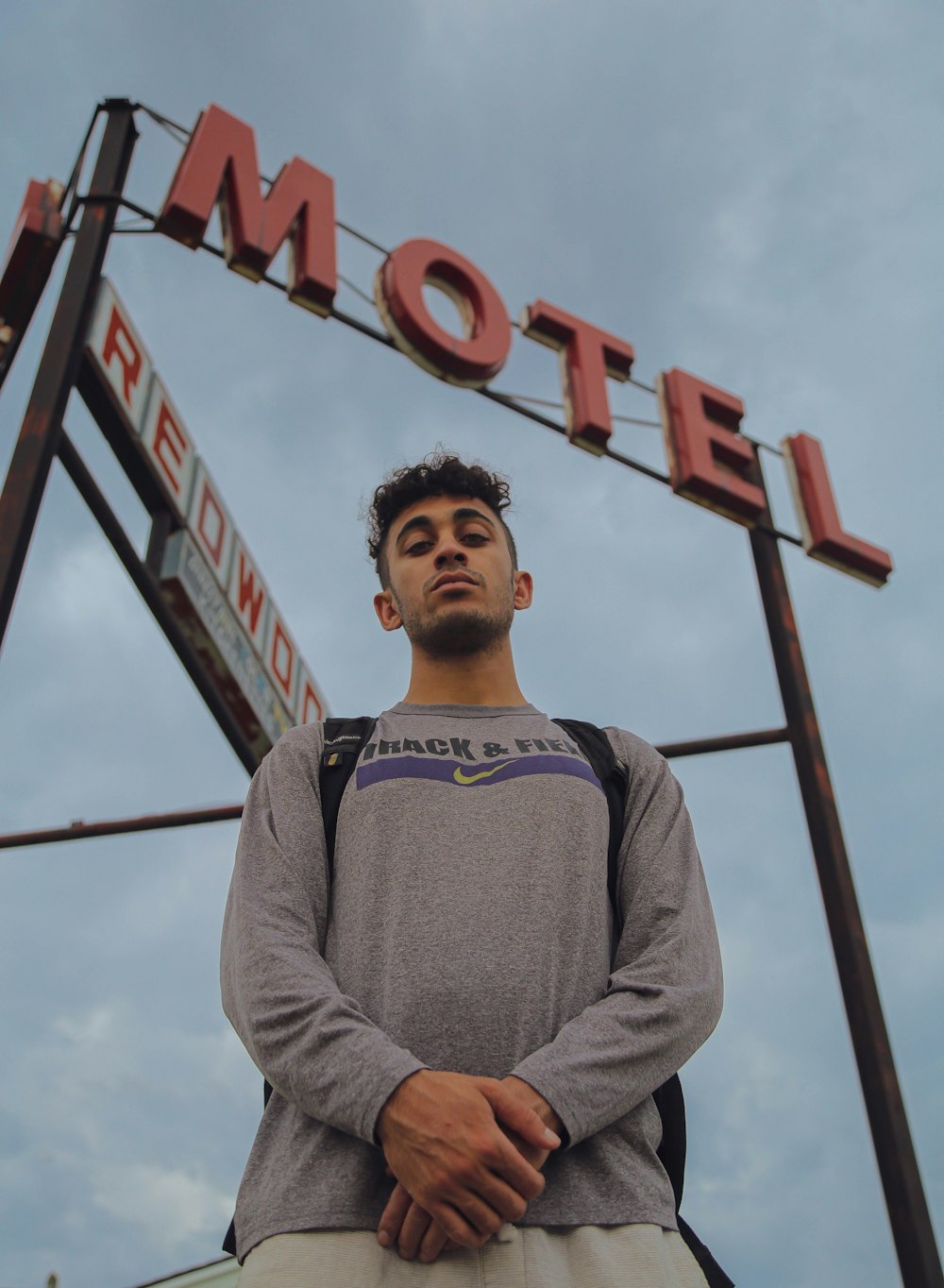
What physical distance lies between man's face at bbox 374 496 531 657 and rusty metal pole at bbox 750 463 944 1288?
2.59 m

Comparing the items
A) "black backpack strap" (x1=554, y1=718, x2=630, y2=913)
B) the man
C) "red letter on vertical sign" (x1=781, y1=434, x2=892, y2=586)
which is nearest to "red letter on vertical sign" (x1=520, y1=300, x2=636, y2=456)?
"red letter on vertical sign" (x1=781, y1=434, x2=892, y2=586)

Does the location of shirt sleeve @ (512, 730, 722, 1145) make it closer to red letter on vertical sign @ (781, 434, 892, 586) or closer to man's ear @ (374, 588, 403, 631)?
man's ear @ (374, 588, 403, 631)

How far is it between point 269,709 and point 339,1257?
5.77 m

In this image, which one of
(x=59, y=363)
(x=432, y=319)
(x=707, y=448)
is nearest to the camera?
(x=59, y=363)

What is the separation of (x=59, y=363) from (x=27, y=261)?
1.78 meters

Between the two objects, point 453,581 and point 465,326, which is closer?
point 453,581

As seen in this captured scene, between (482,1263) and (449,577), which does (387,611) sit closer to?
(449,577)

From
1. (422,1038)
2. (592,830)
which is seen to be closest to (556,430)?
(592,830)

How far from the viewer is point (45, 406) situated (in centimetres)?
395

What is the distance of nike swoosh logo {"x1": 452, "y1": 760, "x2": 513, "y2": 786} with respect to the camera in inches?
83.2

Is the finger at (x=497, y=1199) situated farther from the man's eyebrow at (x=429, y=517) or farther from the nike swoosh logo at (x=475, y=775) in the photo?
the man's eyebrow at (x=429, y=517)

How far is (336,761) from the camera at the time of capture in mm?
2186

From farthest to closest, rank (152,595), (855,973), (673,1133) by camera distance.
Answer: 1. (152,595)
2. (855,973)
3. (673,1133)

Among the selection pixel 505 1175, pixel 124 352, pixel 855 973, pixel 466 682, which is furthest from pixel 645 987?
pixel 124 352
